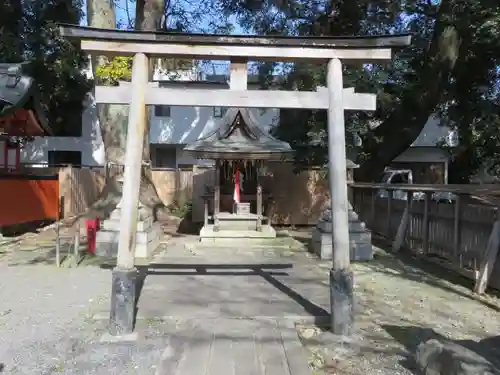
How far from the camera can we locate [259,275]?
877cm

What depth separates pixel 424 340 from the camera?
541 centimetres

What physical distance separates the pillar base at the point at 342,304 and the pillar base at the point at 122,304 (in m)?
2.26

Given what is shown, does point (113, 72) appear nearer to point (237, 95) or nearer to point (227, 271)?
point (227, 271)

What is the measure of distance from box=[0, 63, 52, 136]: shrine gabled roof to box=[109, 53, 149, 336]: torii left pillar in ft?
25.2

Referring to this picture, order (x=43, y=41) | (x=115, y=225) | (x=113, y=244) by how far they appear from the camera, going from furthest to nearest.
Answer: (x=43, y=41) → (x=115, y=225) → (x=113, y=244)

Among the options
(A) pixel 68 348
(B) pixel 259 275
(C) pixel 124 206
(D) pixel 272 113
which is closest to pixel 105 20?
(B) pixel 259 275

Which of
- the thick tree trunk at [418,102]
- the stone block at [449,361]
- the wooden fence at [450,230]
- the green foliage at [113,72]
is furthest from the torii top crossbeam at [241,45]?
the thick tree trunk at [418,102]

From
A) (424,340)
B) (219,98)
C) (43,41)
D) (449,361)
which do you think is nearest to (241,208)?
(219,98)

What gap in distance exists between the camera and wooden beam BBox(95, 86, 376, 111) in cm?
573

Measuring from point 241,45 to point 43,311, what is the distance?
4224mm

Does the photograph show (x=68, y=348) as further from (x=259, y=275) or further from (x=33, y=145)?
(x=33, y=145)

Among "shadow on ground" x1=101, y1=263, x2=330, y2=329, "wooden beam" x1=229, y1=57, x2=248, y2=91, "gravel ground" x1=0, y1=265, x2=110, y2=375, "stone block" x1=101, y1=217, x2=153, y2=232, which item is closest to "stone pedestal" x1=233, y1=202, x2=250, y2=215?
"stone block" x1=101, y1=217, x2=153, y2=232

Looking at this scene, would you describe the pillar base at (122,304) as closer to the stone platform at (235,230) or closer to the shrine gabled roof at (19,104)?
the stone platform at (235,230)

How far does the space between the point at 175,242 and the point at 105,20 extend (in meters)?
6.63
